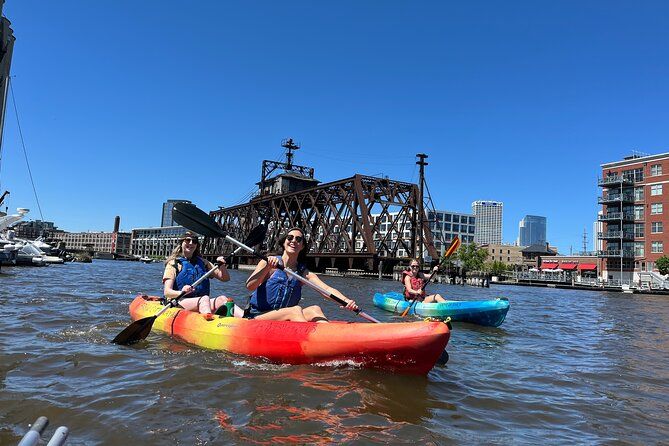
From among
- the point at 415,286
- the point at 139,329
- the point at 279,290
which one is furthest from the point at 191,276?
the point at 415,286

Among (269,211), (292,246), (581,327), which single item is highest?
(269,211)

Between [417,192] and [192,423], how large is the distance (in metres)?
45.7

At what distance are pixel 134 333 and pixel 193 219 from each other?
2144 millimetres

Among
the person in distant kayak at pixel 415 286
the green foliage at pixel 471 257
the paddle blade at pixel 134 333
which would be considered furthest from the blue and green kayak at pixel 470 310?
the green foliage at pixel 471 257

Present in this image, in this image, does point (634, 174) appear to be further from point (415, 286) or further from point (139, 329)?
point (139, 329)

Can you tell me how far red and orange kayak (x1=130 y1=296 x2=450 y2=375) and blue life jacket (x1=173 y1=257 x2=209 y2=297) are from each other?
1672mm

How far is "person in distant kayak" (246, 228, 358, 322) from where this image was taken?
6160 millimetres

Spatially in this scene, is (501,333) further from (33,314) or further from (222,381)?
(33,314)

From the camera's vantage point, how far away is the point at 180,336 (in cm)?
722

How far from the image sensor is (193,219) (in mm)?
8023

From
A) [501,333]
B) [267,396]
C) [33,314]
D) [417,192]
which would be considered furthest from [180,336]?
[417,192]

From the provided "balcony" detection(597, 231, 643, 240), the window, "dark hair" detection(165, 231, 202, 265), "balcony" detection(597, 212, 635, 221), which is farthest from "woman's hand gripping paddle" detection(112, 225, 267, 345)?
the window

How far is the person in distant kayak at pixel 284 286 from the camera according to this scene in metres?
6.16

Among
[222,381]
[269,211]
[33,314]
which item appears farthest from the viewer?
[269,211]
